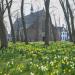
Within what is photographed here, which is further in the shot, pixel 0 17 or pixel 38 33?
pixel 38 33

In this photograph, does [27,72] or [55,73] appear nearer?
[55,73]

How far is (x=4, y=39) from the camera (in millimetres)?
24547

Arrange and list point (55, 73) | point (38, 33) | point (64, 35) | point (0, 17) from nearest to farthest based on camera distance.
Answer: point (55, 73), point (0, 17), point (38, 33), point (64, 35)

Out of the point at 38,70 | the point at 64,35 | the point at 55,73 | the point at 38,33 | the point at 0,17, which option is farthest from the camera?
the point at 64,35

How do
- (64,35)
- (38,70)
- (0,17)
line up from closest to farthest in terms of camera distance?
(38,70), (0,17), (64,35)

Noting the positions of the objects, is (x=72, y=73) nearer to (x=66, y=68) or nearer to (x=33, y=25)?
(x=66, y=68)

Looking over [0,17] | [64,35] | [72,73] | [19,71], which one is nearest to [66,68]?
[72,73]

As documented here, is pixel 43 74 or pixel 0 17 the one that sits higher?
pixel 0 17

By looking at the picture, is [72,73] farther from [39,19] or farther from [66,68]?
[39,19]

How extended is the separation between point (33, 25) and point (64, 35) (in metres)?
63.0

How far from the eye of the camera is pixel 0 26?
24.6m

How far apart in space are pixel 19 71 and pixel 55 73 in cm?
140

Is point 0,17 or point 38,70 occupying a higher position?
point 0,17

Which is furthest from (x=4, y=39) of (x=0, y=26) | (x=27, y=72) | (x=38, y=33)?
(x=38, y=33)
